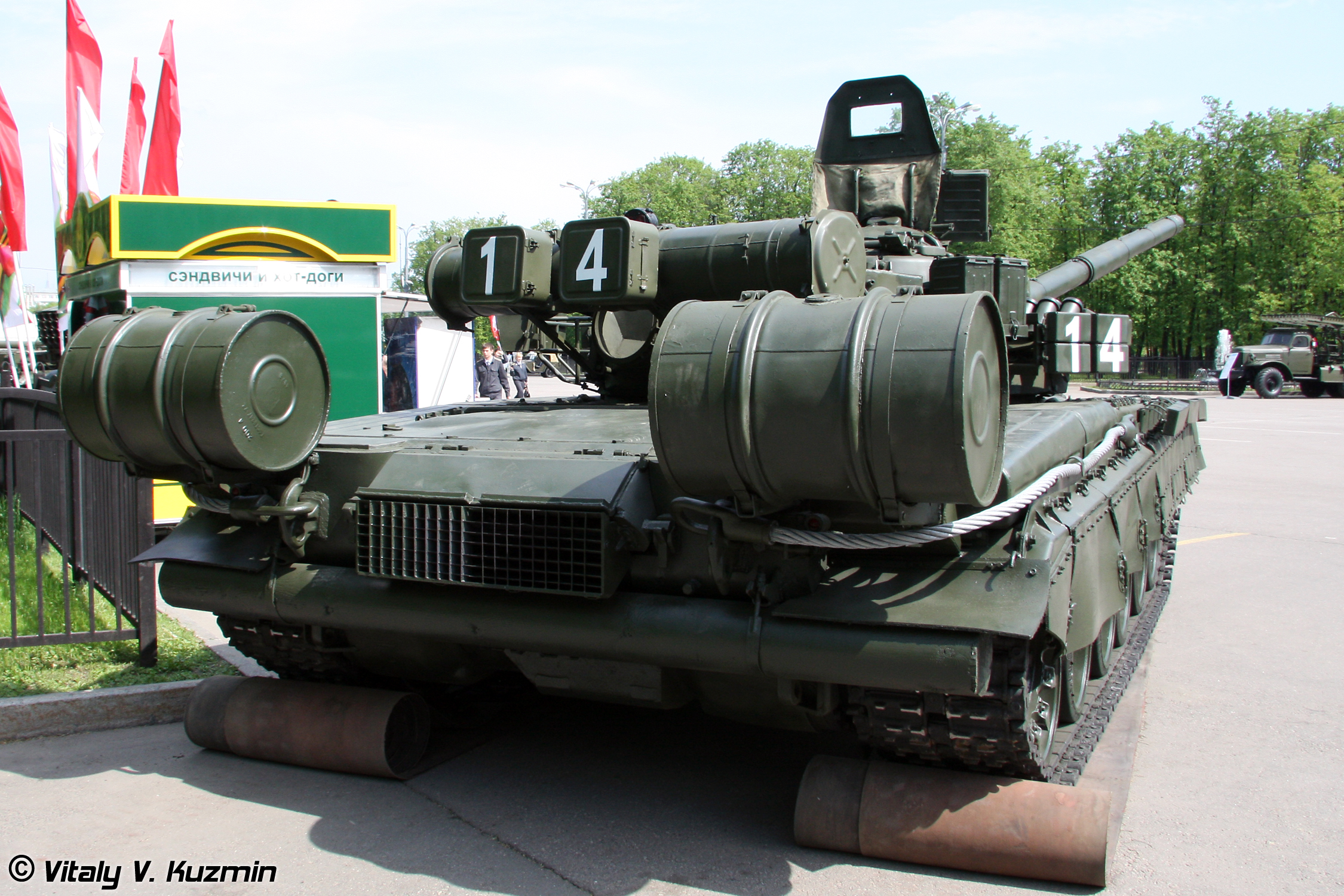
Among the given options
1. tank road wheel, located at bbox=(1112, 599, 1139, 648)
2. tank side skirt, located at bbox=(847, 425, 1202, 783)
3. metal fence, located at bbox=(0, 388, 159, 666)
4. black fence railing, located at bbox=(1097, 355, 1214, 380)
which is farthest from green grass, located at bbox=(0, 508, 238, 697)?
black fence railing, located at bbox=(1097, 355, 1214, 380)

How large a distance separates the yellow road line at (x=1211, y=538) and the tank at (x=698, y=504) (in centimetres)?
464

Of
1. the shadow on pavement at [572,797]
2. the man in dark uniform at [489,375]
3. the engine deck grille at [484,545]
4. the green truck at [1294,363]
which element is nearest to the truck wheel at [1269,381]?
the green truck at [1294,363]

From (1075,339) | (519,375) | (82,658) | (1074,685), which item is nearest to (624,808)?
(1074,685)

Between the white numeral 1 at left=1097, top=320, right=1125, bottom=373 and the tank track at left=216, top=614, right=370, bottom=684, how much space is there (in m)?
4.02

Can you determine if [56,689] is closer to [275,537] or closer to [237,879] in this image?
[275,537]

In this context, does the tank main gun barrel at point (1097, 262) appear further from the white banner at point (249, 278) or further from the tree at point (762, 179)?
the tree at point (762, 179)

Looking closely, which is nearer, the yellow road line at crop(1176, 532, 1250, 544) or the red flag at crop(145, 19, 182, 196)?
the yellow road line at crop(1176, 532, 1250, 544)

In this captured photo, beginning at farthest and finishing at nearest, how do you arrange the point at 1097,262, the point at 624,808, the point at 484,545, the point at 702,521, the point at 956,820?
the point at 1097,262 → the point at 624,808 → the point at 484,545 → the point at 956,820 → the point at 702,521

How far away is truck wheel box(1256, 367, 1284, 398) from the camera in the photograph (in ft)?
97.0

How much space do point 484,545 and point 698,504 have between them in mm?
829

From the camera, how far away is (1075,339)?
5.76 m

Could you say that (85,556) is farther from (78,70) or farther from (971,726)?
(78,70)

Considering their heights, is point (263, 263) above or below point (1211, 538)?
above

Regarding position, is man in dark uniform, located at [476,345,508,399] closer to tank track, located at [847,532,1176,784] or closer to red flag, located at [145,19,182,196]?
red flag, located at [145,19,182,196]
